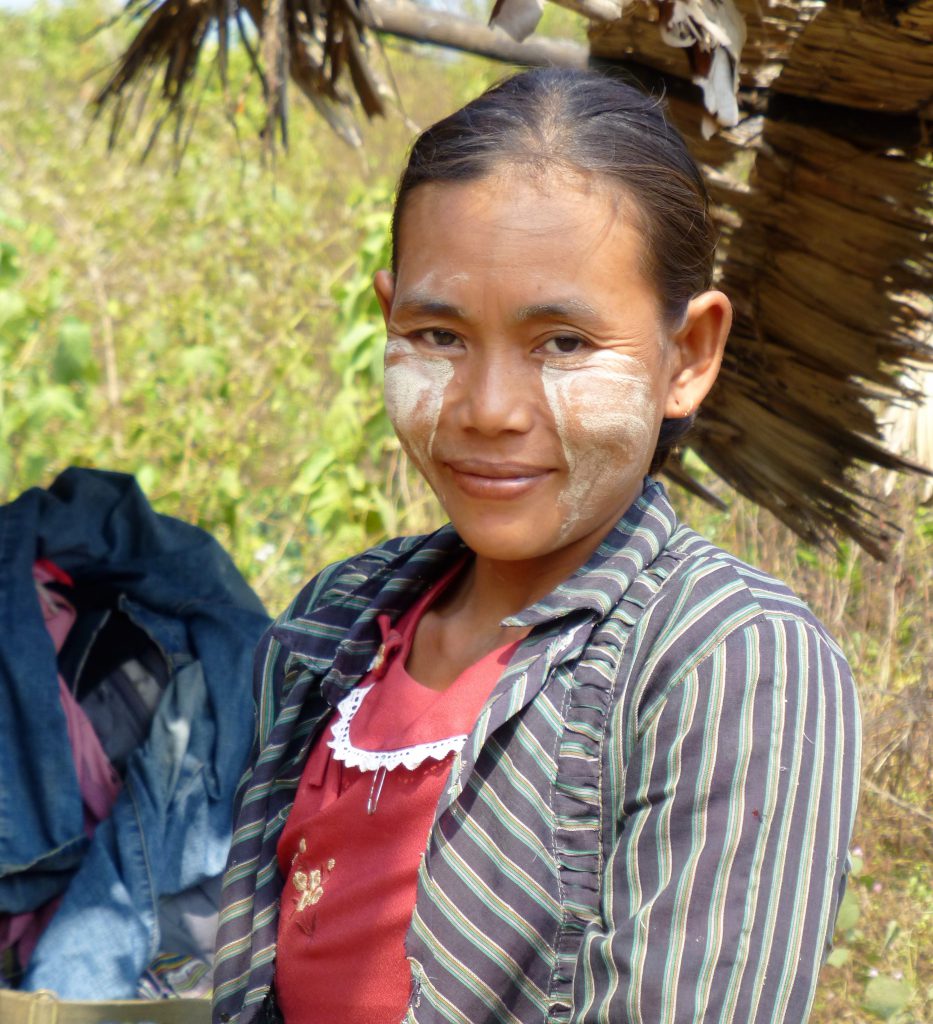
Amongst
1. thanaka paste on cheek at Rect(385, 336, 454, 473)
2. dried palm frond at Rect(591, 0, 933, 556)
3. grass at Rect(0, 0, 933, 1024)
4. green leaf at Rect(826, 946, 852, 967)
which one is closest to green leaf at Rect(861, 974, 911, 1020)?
grass at Rect(0, 0, 933, 1024)

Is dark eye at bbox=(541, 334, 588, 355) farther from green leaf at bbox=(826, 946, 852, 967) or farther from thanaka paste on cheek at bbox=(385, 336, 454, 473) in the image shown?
green leaf at bbox=(826, 946, 852, 967)

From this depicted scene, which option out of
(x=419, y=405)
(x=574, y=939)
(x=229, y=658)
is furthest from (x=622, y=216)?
(x=229, y=658)

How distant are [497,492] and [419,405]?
5.1 inches

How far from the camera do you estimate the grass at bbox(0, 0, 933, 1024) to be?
3209 mm

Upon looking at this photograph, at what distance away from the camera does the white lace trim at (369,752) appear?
1285 millimetres

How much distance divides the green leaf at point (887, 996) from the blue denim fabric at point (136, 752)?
1.39m

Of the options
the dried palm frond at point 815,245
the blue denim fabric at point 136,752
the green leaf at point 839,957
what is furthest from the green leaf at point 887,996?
the blue denim fabric at point 136,752

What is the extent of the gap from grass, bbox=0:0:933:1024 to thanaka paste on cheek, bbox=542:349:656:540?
1.53 metres

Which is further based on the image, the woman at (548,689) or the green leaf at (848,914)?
the green leaf at (848,914)

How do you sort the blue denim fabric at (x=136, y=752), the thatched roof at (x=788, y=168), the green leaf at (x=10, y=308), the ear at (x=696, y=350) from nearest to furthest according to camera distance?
the ear at (x=696, y=350)
the thatched roof at (x=788, y=168)
the blue denim fabric at (x=136, y=752)
the green leaf at (x=10, y=308)

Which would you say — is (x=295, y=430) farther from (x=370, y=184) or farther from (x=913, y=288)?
(x=913, y=288)

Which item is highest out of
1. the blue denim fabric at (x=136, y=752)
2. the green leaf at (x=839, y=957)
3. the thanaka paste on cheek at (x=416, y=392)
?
the thanaka paste on cheek at (x=416, y=392)

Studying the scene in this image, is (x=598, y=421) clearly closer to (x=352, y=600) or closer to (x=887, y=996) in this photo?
(x=352, y=600)

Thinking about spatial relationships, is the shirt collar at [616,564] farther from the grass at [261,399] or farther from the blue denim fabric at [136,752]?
the blue denim fabric at [136,752]
